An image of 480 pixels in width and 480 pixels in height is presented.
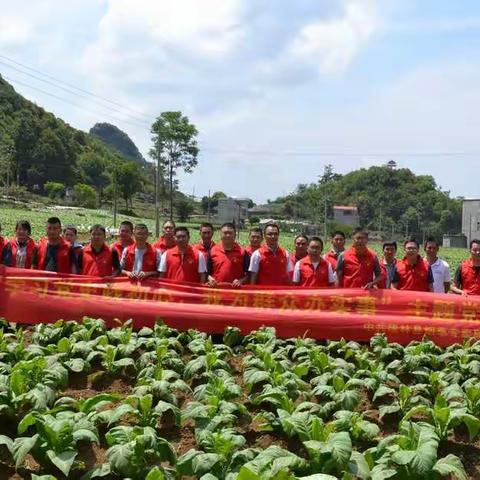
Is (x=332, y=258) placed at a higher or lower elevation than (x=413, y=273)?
higher

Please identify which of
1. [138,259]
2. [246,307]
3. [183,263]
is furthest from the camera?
[138,259]

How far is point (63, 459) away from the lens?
4289 mm

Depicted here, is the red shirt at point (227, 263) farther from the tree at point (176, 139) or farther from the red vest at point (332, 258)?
the tree at point (176, 139)

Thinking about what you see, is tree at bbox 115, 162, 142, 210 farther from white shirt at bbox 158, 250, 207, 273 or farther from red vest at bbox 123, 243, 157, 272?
white shirt at bbox 158, 250, 207, 273

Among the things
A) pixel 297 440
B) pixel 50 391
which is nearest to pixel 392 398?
pixel 297 440

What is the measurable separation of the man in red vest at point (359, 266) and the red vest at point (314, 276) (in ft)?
0.70

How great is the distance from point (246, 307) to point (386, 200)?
4082 inches

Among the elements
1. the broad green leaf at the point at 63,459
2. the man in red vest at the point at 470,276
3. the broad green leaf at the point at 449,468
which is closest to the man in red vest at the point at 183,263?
the man in red vest at the point at 470,276

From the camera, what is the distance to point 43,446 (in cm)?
448

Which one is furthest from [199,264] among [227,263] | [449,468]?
[449,468]

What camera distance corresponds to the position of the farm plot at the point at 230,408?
430 centimetres

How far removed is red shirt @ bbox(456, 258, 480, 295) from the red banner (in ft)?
1.37

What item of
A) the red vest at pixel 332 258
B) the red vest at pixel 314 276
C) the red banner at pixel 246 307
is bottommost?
the red banner at pixel 246 307

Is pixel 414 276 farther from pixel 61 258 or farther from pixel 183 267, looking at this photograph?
pixel 61 258
